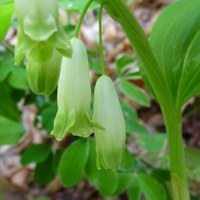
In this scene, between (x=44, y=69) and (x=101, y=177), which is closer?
(x=44, y=69)

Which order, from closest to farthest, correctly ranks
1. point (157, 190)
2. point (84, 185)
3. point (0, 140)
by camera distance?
point (157, 190) → point (0, 140) → point (84, 185)

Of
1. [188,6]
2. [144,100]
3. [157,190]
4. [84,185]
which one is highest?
[188,6]

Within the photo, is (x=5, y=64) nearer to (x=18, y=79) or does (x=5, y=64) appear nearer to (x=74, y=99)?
(x=18, y=79)

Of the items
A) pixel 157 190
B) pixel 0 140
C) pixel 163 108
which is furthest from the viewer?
pixel 0 140

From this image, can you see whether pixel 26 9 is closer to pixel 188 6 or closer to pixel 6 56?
pixel 188 6

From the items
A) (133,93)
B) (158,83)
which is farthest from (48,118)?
(158,83)

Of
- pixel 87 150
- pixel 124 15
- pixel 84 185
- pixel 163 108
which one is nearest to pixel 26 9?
pixel 124 15

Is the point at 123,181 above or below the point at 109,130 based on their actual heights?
below
